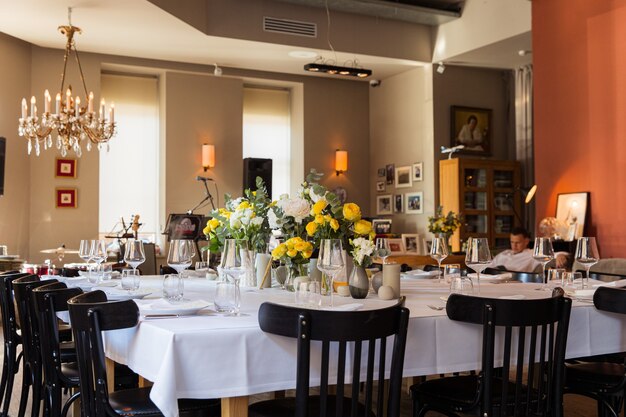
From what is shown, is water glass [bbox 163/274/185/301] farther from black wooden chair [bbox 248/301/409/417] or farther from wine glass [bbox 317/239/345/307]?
black wooden chair [bbox 248/301/409/417]

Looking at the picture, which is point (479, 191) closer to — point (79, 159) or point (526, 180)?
point (526, 180)

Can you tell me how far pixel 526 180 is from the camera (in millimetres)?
10812

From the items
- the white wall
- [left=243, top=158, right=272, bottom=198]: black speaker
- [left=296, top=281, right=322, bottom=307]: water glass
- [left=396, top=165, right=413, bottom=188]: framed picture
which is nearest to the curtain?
the white wall

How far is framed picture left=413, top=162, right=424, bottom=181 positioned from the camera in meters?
10.7

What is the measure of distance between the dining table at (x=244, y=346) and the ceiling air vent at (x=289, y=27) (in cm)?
685

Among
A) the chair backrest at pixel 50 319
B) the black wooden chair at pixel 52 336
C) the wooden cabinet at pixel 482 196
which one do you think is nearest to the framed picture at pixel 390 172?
the wooden cabinet at pixel 482 196

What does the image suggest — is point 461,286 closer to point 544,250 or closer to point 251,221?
point 544,250

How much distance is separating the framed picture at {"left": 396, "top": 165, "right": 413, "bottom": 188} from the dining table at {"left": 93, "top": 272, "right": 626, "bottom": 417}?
7.86 m

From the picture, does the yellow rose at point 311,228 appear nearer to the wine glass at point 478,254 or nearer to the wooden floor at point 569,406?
the wine glass at point 478,254

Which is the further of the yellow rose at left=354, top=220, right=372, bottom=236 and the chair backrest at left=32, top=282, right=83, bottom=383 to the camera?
the yellow rose at left=354, top=220, right=372, bottom=236

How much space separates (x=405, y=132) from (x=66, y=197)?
17.0 feet

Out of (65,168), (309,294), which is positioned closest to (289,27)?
(65,168)

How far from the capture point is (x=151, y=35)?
9039mm

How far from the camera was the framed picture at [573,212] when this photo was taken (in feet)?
23.3
